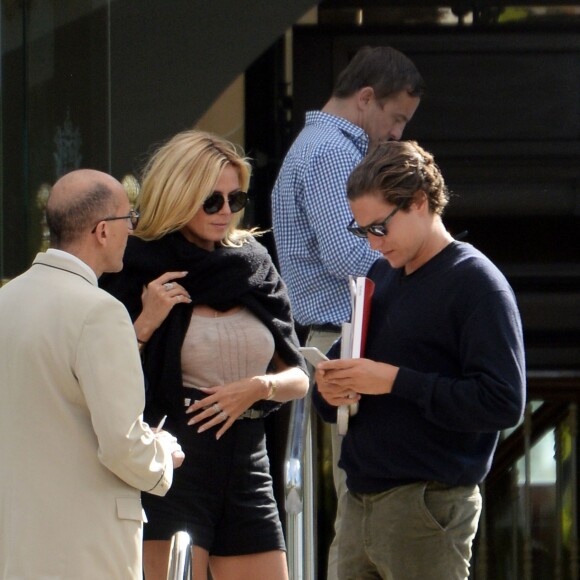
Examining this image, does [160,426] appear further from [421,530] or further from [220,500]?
[421,530]

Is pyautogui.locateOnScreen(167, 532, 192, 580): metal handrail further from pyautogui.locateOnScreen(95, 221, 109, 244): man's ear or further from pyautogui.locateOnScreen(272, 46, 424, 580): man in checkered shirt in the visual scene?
pyautogui.locateOnScreen(272, 46, 424, 580): man in checkered shirt

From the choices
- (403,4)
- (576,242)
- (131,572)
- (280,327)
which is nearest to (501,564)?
(576,242)

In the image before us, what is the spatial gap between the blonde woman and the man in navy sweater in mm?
404

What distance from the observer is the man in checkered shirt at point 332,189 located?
13.4ft

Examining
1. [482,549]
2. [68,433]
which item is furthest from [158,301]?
[482,549]

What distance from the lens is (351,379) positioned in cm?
307

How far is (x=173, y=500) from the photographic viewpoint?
11.3 feet

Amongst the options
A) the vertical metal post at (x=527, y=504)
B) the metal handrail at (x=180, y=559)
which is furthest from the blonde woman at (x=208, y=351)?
the vertical metal post at (x=527, y=504)

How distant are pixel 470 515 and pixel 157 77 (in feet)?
8.95

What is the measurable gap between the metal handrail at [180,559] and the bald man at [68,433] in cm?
10

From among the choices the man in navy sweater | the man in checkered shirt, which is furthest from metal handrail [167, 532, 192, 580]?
the man in checkered shirt

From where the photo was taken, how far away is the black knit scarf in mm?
3494

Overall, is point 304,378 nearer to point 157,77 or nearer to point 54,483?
point 54,483

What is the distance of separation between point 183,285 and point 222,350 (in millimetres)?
196
